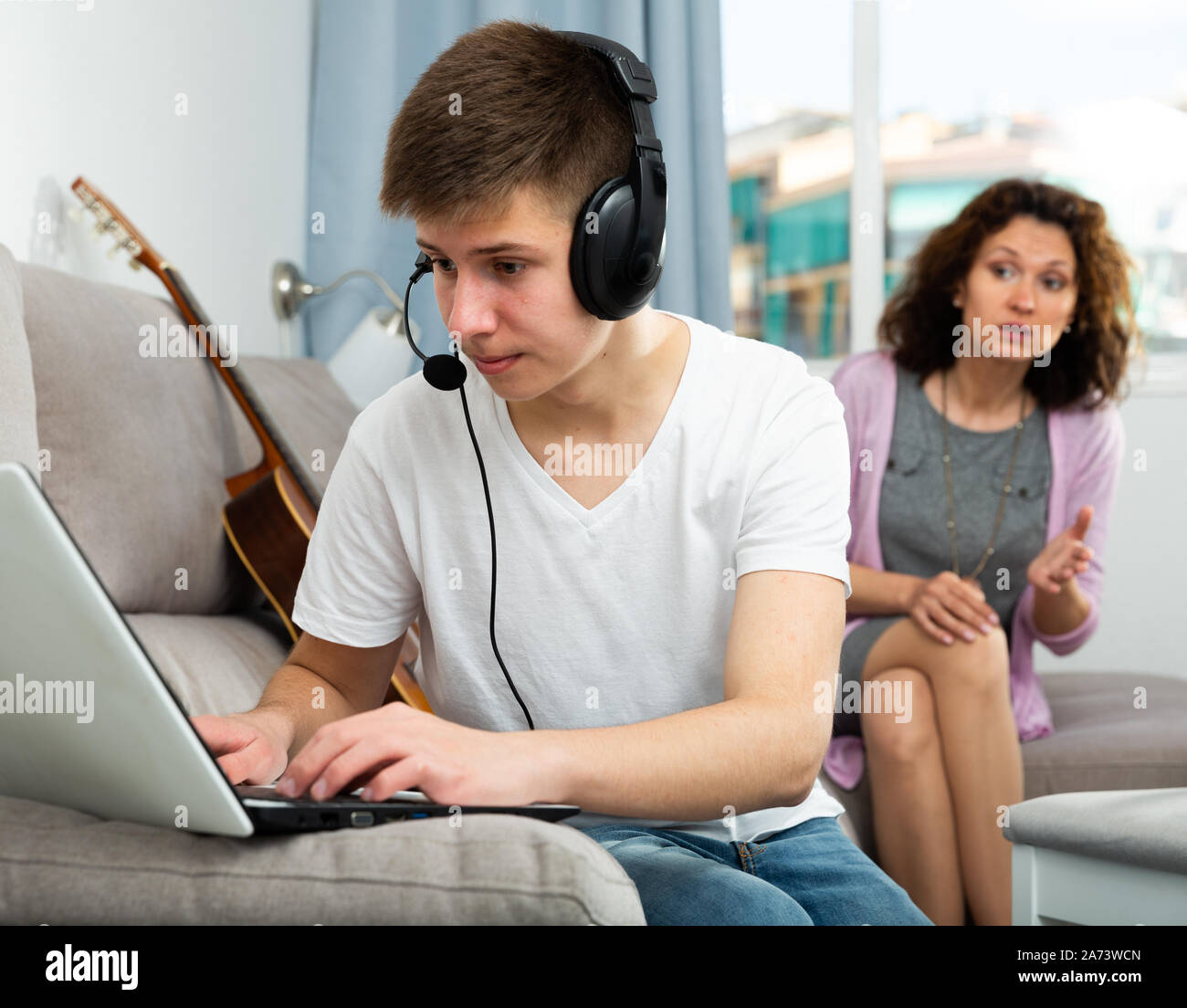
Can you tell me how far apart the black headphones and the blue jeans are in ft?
1.27

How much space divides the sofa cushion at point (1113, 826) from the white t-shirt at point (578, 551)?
0.16 metres

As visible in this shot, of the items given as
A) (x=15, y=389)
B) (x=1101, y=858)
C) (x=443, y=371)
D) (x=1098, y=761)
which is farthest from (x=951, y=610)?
(x=15, y=389)

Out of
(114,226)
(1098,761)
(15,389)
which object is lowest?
(1098,761)

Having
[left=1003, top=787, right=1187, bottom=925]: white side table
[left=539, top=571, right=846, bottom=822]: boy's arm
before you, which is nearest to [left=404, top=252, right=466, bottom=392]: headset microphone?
[left=539, top=571, right=846, bottom=822]: boy's arm

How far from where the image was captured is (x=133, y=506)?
124 centimetres

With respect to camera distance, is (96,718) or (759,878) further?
(759,878)

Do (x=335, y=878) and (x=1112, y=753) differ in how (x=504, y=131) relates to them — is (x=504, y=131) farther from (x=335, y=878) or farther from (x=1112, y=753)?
(x=1112, y=753)

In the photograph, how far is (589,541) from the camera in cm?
95

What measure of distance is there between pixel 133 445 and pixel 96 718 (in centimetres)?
78

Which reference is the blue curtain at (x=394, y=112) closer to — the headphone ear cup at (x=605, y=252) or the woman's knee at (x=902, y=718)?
the woman's knee at (x=902, y=718)

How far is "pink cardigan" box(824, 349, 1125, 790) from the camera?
5.78 feet

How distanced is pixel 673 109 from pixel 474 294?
174 centimetres

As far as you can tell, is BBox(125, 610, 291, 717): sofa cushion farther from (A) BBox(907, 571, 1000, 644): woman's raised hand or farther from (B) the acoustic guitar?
(A) BBox(907, 571, 1000, 644): woman's raised hand
